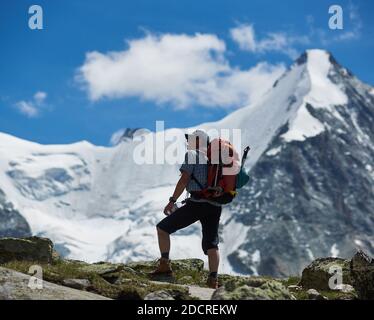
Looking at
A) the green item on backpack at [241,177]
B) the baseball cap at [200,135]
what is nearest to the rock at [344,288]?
the green item on backpack at [241,177]

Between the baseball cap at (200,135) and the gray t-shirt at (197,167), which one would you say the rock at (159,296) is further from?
the baseball cap at (200,135)

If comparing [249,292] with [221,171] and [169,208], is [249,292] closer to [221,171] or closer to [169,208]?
[221,171]

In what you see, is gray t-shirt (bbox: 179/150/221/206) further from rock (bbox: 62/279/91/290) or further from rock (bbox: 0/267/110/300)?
rock (bbox: 0/267/110/300)

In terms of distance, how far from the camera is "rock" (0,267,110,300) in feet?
39.0

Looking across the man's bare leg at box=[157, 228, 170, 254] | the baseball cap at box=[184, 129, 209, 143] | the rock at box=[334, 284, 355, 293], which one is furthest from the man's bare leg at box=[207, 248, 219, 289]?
the rock at box=[334, 284, 355, 293]

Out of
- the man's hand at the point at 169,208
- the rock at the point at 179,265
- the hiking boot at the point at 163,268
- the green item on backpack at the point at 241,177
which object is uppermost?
the green item on backpack at the point at 241,177

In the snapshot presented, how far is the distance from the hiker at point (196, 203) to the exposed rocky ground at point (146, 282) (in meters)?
1.04

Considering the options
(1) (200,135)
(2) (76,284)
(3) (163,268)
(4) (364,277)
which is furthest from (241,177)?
(2) (76,284)

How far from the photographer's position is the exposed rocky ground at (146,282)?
12.2 meters

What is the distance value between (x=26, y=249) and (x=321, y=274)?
24.7 feet

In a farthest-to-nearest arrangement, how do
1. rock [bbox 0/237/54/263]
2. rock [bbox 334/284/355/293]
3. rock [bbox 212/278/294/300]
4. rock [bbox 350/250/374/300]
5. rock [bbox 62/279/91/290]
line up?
rock [bbox 0/237/54/263] → rock [bbox 334/284/355/293] → rock [bbox 350/250/374/300] → rock [bbox 62/279/91/290] → rock [bbox 212/278/294/300]

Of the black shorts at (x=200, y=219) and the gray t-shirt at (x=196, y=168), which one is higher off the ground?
the gray t-shirt at (x=196, y=168)

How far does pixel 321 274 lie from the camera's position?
19.2 metres

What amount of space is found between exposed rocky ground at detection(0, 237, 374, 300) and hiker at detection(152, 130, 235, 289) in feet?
3.40
